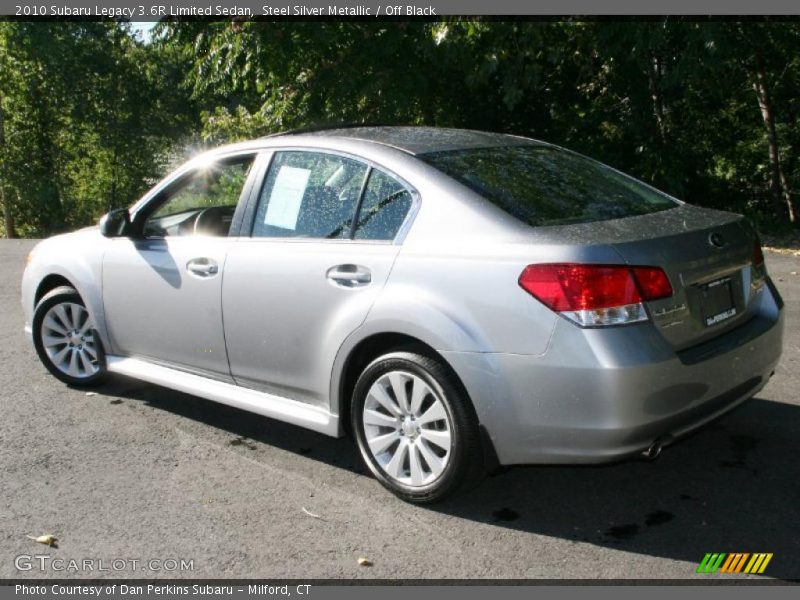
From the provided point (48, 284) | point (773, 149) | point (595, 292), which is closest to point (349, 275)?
point (595, 292)

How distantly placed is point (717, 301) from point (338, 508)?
6.27ft

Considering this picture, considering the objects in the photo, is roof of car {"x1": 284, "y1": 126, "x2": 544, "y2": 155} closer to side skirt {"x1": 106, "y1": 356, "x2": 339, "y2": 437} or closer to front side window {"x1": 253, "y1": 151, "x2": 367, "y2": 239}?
front side window {"x1": 253, "y1": 151, "x2": 367, "y2": 239}

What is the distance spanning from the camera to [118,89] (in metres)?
32.0

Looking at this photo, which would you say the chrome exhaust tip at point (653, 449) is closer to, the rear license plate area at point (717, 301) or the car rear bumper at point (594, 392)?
the car rear bumper at point (594, 392)

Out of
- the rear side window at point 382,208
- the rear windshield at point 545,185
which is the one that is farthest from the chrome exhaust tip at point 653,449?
the rear side window at point 382,208

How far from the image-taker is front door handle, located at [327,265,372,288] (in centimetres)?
430

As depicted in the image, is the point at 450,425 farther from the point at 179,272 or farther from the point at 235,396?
the point at 179,272

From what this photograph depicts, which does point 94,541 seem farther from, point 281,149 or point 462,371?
point 281,149

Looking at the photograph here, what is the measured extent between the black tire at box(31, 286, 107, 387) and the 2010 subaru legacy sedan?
455 mm

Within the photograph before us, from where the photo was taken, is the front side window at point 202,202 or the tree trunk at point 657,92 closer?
the front side window at point 202,202

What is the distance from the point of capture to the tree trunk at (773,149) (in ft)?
48.8

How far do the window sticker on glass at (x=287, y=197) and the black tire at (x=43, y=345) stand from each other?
5.71ft

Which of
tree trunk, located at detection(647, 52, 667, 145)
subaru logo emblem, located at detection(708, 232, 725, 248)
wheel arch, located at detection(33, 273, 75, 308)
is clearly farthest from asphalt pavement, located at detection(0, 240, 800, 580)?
tree trunk, located at detection(647, 52, 667, 145)

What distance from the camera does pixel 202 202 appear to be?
5.58m
